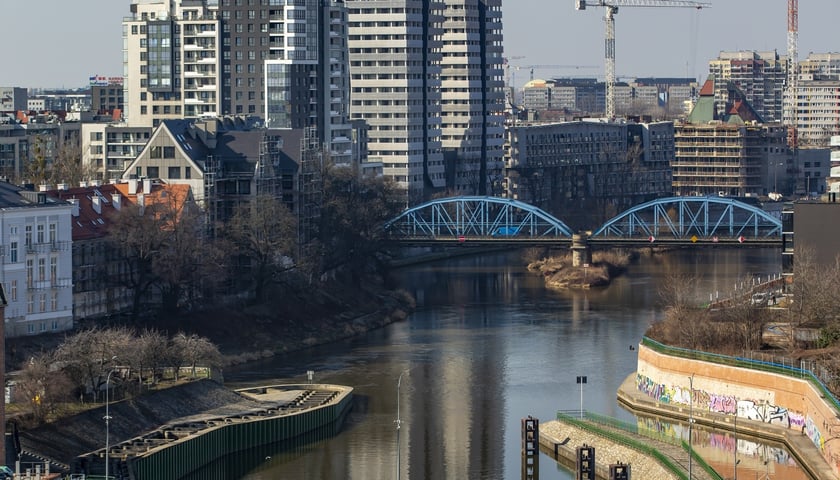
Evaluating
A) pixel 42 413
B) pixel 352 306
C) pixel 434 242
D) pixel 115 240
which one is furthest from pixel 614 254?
pixel 42 413

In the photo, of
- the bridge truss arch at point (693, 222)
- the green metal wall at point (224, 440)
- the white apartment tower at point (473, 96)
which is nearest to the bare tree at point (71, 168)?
the bridge truss arch at point (693, 222)

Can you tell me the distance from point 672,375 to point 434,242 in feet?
155

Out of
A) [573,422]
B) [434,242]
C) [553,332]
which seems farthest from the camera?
[434,242]

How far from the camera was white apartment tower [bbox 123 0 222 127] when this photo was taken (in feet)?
456

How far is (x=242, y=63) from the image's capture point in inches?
5433

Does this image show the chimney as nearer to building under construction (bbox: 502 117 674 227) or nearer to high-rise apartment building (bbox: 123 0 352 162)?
high-rise apartment building (bbox: 123 0 352 162)

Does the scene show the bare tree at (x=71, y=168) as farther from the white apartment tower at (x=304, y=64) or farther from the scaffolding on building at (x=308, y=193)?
the scaffolding on building at (x=308, y=193)

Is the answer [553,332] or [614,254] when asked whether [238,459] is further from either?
[614,254]

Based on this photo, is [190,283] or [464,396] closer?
[464,396]

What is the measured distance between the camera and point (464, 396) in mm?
81750

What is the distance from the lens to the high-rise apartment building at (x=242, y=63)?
13512 centimetres

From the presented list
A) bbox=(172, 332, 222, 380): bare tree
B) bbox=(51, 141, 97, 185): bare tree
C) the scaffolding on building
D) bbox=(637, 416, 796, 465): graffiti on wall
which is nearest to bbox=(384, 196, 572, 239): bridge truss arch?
the scaffolding on building

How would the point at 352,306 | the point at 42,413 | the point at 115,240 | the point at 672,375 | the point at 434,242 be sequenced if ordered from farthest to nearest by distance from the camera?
1. the point at 434,242
2. the point at 352,306
3. the point at 115,240
4. the point at 672,375
5. the point at 42,413

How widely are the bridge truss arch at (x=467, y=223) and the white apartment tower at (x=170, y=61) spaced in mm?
15862
